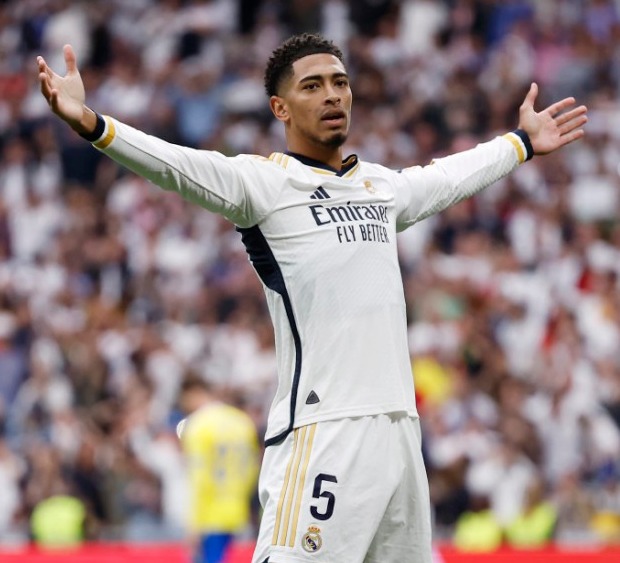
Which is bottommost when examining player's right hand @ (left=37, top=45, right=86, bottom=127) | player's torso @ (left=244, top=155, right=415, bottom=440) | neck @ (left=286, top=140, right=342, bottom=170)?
player's torso @ (left=244, top=155, right=415, bottom=440)

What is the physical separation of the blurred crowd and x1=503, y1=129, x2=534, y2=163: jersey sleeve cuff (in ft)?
19.7

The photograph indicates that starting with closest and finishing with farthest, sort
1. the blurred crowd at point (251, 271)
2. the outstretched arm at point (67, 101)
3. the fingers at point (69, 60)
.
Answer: the outstretched arm at point (67, 101) → the fingers at point (69, 60) → the blurred crowd at point (251, 271)

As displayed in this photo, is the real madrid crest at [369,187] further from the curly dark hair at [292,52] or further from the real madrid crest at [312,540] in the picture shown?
the real madrid crest at [312,540]

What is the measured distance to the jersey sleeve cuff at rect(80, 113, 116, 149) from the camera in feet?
15.1

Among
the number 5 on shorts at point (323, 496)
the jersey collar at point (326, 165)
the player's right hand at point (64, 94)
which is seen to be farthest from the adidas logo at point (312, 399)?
the player's right hand at point (64, 94)

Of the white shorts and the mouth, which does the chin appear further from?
the white shorts

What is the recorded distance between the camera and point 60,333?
13.8 metres

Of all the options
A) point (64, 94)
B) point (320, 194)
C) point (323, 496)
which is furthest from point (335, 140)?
point (323, 496)

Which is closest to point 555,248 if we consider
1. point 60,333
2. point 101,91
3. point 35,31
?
point 60,333

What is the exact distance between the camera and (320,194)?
5062mm

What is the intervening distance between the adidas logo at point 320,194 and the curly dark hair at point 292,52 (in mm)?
433

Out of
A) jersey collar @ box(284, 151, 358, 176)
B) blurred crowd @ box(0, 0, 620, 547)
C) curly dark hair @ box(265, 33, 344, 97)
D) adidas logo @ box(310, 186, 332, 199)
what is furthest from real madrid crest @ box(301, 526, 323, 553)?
blurred crowd @ box(0, 0, 620, 547)

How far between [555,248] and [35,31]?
7.27 metres

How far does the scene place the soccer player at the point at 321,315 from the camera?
4.77 m
